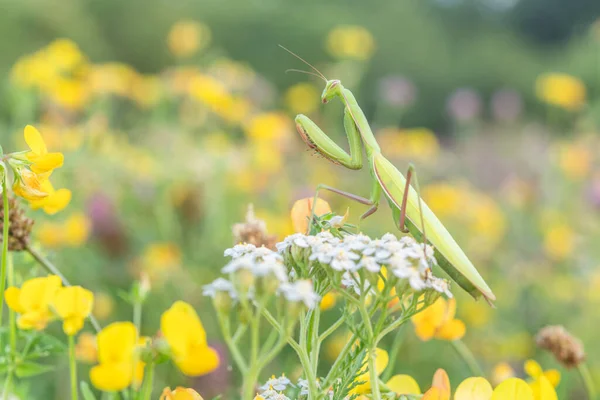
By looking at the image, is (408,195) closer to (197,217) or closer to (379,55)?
(197,217)

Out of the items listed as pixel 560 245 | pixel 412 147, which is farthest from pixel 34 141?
pixel 412 147

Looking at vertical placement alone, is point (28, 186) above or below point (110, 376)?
above

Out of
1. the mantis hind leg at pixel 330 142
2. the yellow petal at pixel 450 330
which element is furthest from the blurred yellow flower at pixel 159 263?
the yellow petal at pixel 450 330

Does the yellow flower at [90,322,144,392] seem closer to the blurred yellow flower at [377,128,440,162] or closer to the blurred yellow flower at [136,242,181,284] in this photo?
the blurred yellow flower at [136,242,181,284]

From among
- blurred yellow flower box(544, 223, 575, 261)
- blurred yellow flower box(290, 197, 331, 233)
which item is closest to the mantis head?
blurred yellow flower box(290, 197, 331, 233)

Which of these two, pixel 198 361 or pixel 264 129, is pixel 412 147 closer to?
pixel 264 129

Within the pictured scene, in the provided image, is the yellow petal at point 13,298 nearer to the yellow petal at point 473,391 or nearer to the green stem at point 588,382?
the yellow petal at point 473,391

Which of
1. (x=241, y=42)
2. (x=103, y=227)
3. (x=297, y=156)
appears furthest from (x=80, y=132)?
(x=241, y=42)
